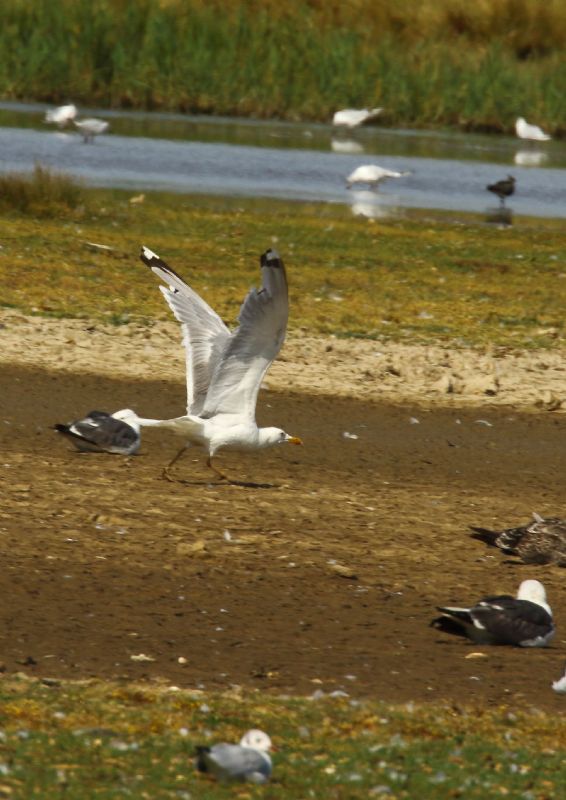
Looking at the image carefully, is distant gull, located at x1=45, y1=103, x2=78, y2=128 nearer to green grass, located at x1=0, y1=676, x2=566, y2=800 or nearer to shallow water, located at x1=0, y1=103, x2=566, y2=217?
shallow water, located at x1=0, y1=103, x2=566, y2=217

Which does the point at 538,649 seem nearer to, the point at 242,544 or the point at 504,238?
the point at 242,544

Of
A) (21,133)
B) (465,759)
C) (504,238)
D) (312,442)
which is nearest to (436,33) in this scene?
(21,133)

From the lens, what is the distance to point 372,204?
24.5 m

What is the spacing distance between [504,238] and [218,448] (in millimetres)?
11905

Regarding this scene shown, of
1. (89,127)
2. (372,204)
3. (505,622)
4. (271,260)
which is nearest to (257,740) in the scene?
(505,622)

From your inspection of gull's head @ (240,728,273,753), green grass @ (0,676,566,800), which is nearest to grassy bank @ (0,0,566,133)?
green grass @ (0,676,566,800)

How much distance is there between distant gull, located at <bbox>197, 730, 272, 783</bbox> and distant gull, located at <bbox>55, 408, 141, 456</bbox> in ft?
16.0

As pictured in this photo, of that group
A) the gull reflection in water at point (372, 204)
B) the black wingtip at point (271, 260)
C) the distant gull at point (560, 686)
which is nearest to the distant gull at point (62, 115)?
the gull reflection in water at point (372, 204)

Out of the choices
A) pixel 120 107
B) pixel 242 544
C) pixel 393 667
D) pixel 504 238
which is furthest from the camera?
pixel 120 107

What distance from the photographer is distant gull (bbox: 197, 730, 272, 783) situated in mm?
5336

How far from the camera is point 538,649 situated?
750cm

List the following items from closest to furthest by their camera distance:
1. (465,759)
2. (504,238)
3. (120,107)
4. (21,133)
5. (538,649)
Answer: (465,759)
(538,649)
(504,238)
(21,133)
(120,107)

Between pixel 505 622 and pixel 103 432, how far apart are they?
3632 mm

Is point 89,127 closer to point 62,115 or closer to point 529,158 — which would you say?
point 62,115
